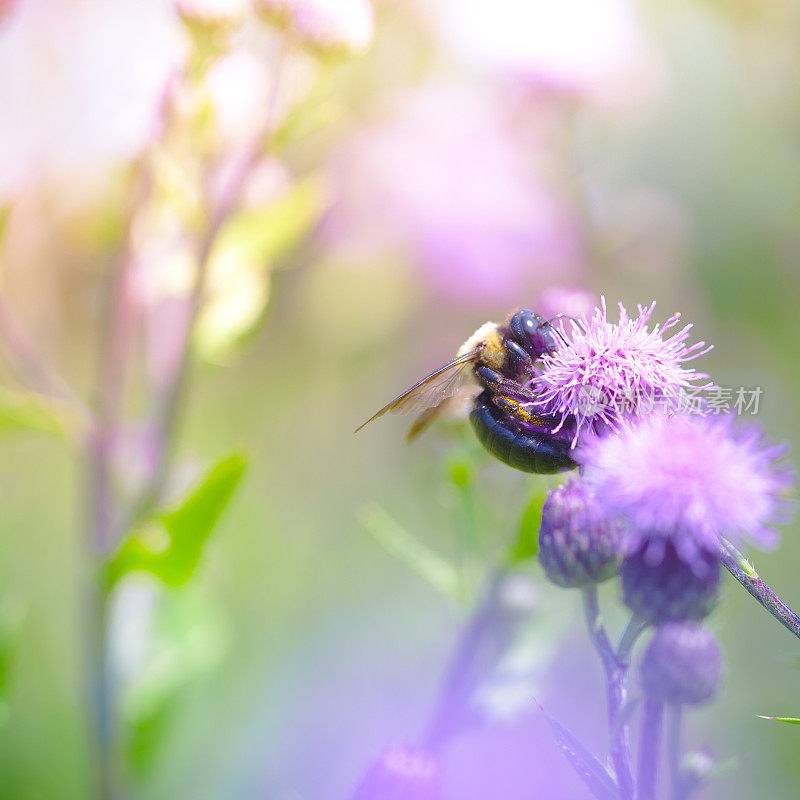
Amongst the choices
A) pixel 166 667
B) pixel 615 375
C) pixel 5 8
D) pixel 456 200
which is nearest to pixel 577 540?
pixel 615 375

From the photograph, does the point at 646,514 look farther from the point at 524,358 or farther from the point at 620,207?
the point at 620,207

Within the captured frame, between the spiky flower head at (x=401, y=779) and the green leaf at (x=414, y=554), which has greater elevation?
the green leaf at (x=414, y=554)

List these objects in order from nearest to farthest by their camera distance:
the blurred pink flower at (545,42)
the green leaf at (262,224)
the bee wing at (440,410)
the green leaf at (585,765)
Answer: the green leaf at (585,765) → the bee wing at (440,410) → the green leaf at (262,224) → the blurred pink flower at (545,42)

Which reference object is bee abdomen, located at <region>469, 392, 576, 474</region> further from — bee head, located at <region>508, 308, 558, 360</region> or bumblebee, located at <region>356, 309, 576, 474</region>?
bee head, located at <region>508, 308, 558, 360</region>

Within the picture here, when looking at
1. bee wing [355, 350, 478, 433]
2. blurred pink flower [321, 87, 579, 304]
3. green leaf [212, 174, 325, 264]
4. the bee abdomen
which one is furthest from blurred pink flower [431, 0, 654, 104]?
the bee abdomen

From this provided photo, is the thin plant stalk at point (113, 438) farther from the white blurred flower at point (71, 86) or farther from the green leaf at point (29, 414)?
the white blurred flower at point (71, 86)

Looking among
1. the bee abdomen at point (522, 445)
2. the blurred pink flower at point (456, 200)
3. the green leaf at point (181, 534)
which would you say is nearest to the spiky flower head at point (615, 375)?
the bee abdomen at point (522, 445)
